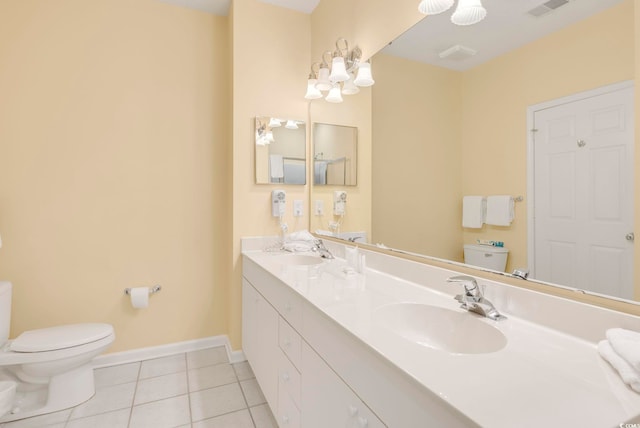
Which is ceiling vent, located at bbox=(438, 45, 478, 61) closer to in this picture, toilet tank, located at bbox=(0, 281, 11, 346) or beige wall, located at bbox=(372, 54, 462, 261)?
beige wall, located at bbox=(372, 54, 462, 261)

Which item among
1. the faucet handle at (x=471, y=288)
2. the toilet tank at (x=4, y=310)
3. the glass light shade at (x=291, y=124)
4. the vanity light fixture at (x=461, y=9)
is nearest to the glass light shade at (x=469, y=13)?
the vanity light fixture at (x=461, y=9)

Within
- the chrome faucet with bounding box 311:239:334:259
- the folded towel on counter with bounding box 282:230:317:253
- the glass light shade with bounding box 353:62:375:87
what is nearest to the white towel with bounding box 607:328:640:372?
the chrome faucet with bounding box 311:239:334:259

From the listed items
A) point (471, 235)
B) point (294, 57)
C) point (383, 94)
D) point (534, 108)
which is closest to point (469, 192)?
point (471, 235)

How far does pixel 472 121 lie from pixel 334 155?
115 centimetres

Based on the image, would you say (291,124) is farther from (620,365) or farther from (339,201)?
(620,365)

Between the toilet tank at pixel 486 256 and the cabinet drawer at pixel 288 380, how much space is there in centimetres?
82

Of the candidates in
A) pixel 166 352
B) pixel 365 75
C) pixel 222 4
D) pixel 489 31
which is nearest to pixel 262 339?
pixel 166 352

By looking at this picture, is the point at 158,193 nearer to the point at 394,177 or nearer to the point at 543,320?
the point at 394,177

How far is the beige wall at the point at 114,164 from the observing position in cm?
205

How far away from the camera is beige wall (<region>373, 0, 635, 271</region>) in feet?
2.82

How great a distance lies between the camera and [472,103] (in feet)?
4.07

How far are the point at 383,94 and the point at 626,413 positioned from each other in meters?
1.59

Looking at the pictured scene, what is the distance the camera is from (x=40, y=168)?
6.82 ft

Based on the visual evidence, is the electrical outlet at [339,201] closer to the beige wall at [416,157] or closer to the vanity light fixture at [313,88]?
the beige wall at [416,157]
